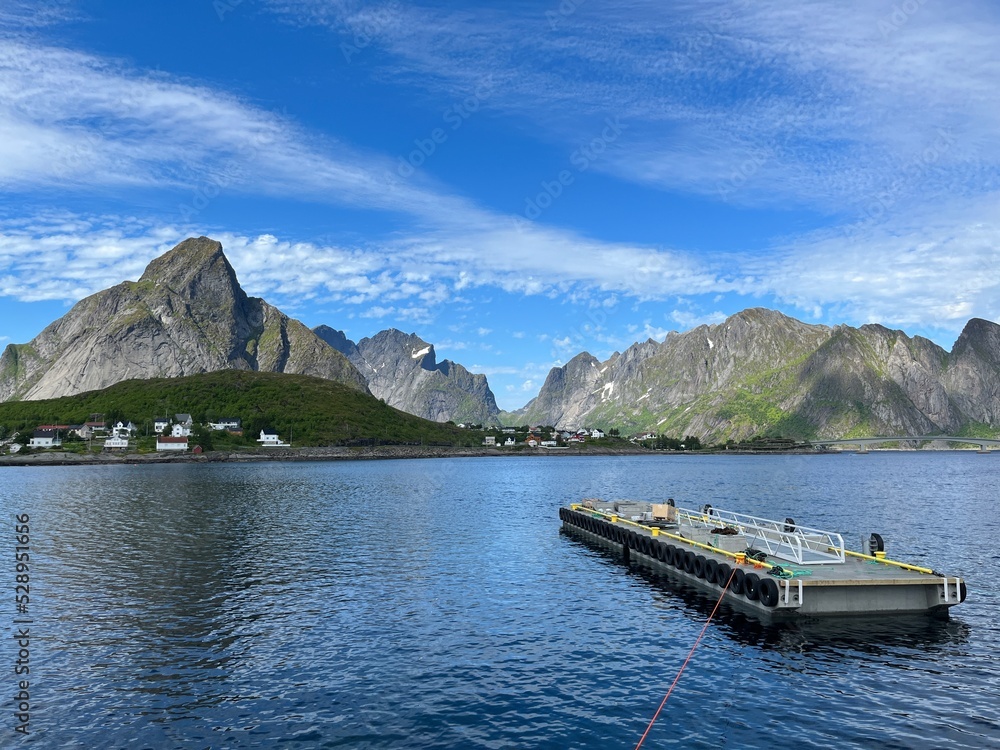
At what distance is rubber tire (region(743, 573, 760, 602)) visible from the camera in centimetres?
3694

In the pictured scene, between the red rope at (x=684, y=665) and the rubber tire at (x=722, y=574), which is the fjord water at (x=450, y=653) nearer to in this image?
the red rope at (x=684, y=665)

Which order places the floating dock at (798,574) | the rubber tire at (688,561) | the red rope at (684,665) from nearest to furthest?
the red rope at (684,665) < the floating dock at (798,574) < the rubber tire at (688,561)

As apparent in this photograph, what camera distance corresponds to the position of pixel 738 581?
1555 inches

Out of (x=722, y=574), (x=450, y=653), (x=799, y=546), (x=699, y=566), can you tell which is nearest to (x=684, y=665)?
(x=450, y=653)

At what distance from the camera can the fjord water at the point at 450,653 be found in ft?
73.5

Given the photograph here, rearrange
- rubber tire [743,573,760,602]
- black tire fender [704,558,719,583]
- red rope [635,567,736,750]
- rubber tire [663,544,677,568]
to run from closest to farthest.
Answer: red rope [635,567,736,750]
rubber tire [743,573,760,602]
black tire fender [704,558,719,583]
rubber tire [663,544,677,568]

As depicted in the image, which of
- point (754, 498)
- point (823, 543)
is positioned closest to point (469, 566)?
point (823, 543)

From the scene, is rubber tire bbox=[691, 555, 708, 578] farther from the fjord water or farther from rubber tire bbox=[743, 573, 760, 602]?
rubber tire bbox=[743, 573, 760, 602]

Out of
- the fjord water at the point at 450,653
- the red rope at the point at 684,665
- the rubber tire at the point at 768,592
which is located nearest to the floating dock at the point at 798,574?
the rubber tire at the point at 768,592

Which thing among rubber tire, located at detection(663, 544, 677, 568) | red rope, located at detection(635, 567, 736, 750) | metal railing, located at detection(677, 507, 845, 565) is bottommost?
red rope, located at detection(635, 567, 736, 750)

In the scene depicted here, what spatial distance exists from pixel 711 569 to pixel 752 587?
5.78 meters

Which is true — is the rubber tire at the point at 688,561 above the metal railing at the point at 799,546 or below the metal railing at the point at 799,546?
below

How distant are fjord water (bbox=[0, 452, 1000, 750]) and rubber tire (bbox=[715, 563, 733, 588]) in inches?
57.9

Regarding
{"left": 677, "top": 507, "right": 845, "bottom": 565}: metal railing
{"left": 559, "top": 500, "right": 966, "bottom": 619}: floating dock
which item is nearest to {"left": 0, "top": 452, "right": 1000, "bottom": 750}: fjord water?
{"left": 559, "top": 500, "right": 966, "bottom": 619}: floating dock
